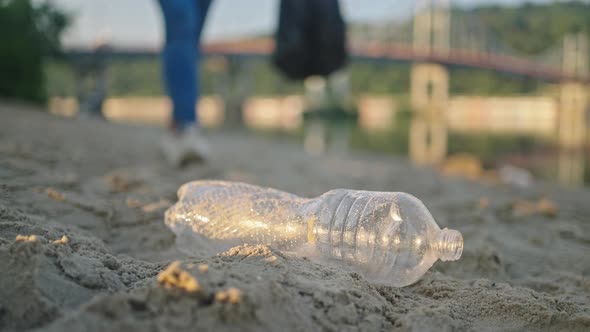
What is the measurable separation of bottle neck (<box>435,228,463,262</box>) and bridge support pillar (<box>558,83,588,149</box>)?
9760mm

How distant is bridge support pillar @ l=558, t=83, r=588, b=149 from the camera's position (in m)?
10.8

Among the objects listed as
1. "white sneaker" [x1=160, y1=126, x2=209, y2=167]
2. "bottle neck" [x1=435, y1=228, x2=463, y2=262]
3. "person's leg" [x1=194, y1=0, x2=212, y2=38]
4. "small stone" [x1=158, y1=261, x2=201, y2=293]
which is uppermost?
"person's leg" [x1=194, y1=0, x2=212, y2=38]

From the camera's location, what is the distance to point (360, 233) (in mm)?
1105

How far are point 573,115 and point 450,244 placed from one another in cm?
1324

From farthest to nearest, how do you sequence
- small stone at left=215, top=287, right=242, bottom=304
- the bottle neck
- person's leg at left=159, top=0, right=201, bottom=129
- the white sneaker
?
the white sneaker → person's leg at left=159, top=0, right=201, bottom=129 → the bottle neck → small stone at left=215, top=287, right=242, bottom=304

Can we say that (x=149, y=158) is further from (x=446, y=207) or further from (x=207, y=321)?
(x=207, y=321)

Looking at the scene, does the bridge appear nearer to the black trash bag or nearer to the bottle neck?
the black trash bag

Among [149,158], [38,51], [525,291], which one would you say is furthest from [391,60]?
[525,291]

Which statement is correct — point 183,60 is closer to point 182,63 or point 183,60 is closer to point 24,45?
point 182,63

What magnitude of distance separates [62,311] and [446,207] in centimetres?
173

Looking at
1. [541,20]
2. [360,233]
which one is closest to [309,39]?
[360,233]

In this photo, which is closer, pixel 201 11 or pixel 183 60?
pixel 183 60

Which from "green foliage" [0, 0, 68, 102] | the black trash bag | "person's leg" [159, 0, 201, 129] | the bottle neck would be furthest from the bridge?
the bottle neck

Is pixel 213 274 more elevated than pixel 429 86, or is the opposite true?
pixel 213 274
